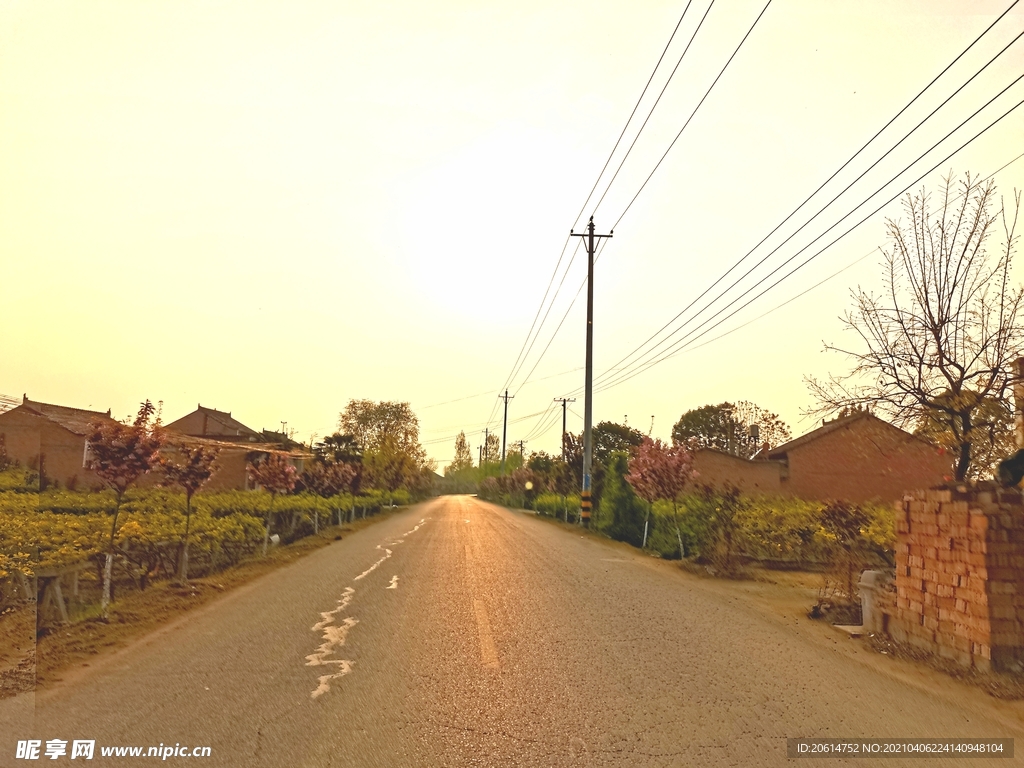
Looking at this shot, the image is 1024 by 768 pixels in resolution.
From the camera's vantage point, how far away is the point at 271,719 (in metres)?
6.09

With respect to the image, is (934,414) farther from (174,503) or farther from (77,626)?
(174,503)

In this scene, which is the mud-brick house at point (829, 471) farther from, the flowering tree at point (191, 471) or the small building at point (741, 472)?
the flowering tree at point (191, 471)

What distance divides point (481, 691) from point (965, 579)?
18.6ft

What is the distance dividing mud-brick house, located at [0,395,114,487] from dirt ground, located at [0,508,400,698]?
2603cm

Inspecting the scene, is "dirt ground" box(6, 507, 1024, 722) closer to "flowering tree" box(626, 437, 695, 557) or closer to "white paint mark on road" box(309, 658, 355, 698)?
"white paint mark on road" box(309, 658, 355, 698)

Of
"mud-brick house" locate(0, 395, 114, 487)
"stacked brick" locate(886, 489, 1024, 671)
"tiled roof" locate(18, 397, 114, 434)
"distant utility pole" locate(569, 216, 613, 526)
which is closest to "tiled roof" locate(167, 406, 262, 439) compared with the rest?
"tiled roof" locate(18, 397, 114, 434)

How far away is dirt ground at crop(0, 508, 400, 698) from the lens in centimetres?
781

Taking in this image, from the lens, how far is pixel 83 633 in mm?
9945

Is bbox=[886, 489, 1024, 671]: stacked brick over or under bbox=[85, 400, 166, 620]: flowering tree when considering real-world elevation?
under

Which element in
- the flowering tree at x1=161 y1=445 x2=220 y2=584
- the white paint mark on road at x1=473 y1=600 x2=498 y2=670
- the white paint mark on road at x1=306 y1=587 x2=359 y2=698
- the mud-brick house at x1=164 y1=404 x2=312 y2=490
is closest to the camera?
the white paint mark on road at x1=306 y1=587 x2=359 y2=698

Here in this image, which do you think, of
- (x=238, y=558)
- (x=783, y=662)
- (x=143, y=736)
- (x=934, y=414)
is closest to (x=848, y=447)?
(x=934, y=414)

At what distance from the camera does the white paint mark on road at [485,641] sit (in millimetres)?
8028

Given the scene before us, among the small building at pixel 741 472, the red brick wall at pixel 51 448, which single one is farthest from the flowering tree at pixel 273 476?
the small building at pixel 741 472

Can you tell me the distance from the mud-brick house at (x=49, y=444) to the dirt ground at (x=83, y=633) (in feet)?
85.4
